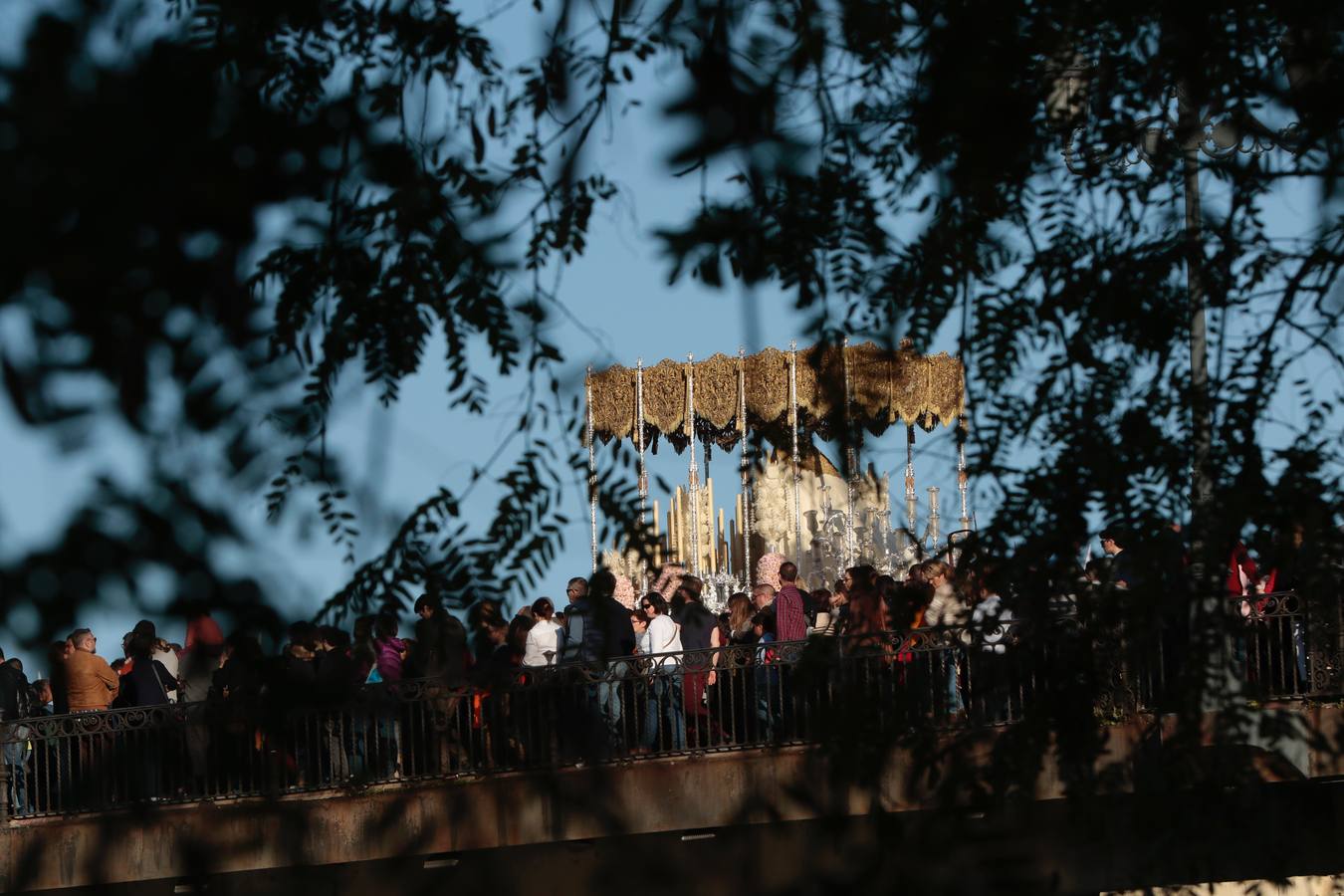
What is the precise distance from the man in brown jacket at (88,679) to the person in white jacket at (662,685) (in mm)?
3729

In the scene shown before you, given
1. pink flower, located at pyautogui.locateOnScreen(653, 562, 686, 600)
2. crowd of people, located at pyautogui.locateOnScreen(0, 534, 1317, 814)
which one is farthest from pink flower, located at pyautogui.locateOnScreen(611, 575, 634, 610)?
crowd of people, located at pyautogui.locateOnScreen(0, 534, 1317, 814)

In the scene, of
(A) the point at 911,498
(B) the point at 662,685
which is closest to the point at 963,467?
(B) the point at 662,685

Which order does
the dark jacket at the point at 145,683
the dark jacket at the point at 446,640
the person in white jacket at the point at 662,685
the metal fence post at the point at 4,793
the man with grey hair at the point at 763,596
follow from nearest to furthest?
1. the dark jacket at the point at 446,640
2. the person in white jacket at the point at 662,685
3. the dark jacket at the point at 145,683
4. the metal fence post at the point at 4,793
5. the man with grey hair at the point at 763,596

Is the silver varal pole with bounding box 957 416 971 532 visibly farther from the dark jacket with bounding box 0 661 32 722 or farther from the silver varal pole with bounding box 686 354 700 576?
the silver varal pole with bounding box 686 354 700 576

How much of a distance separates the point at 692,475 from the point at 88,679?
39.2 ft

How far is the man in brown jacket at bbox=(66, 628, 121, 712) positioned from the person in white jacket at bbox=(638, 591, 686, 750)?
3729 mm

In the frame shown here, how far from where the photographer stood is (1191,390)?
6.41 metres

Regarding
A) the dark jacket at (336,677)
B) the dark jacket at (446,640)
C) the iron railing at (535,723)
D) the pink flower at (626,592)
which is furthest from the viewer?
the pink flower at (626,592)

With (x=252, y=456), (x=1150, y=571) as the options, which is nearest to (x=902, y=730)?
(x=1150, y=571)

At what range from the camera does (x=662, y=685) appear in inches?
530

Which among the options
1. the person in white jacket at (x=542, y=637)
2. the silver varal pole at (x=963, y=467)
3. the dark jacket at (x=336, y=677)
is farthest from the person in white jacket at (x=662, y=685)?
the dark jacket at (x=336, y=677)

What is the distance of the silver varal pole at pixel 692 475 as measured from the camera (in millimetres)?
24406

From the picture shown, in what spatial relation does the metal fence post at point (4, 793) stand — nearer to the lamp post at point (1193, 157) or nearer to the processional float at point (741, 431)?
the processional float at point (741, 431)

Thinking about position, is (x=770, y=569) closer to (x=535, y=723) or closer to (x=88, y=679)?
(x=535, y=723)
